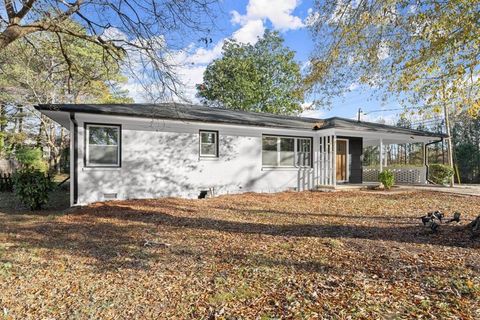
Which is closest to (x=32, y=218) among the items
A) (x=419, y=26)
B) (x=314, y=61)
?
(x=314, y=61)

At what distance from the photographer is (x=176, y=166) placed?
1146 centimetres

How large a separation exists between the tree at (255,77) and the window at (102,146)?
16.6 metres

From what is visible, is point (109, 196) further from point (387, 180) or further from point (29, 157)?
point (29, 157)

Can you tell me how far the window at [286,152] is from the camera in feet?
44.0

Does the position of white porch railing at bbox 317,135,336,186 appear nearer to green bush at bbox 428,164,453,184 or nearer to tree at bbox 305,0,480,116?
tree at bbox 305,0,480,116

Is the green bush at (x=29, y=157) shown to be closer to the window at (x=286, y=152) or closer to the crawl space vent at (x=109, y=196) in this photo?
the crawl space vent at (x=109, y=196)

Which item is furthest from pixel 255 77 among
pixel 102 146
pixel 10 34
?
pixel 10 34

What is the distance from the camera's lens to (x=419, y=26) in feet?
21.5

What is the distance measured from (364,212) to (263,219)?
2.89m

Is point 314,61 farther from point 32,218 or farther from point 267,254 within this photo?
point 32,218

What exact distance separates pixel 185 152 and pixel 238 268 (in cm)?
782

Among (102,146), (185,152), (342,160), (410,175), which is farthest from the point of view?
(410,175)

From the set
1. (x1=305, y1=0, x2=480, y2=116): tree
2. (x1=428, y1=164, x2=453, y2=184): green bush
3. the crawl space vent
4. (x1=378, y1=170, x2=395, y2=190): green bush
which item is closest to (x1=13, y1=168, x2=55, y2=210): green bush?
the crawl space vent

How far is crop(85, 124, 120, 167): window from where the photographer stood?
10023mm
